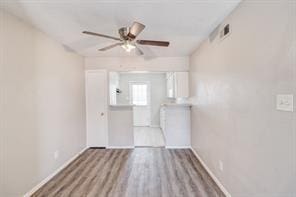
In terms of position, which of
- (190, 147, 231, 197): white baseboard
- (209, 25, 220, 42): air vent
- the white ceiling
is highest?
the white ceiling

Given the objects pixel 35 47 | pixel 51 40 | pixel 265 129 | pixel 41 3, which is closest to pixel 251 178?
pixel 265 129

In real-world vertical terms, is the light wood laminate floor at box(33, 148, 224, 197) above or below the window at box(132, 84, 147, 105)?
below

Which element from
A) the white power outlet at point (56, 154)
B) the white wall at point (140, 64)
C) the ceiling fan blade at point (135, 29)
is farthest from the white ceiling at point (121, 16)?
the white power outlet at point (56, 154)

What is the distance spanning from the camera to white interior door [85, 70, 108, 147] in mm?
5305

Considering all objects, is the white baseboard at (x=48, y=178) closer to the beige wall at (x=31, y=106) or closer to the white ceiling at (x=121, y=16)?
the beige wall at (x=31, y=106)

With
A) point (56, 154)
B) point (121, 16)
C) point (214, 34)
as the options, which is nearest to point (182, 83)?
point (214, 34)

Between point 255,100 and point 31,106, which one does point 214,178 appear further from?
point 31,106

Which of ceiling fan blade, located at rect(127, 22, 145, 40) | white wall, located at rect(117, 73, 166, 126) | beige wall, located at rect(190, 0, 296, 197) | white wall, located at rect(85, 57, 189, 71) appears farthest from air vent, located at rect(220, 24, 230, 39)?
white wall, located at rect(117, 73, 166, 126)

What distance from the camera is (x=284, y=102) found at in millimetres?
1503

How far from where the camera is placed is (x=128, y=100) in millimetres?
8898

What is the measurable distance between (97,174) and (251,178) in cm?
249

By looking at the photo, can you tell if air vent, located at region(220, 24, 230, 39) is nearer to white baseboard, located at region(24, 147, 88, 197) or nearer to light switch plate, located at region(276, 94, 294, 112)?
light switch plate, located at region(276, 94, 294, 112)

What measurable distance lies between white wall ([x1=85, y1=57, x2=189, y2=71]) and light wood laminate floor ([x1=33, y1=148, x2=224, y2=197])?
85.4 inches

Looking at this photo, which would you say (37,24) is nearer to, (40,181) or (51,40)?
(51,40)
